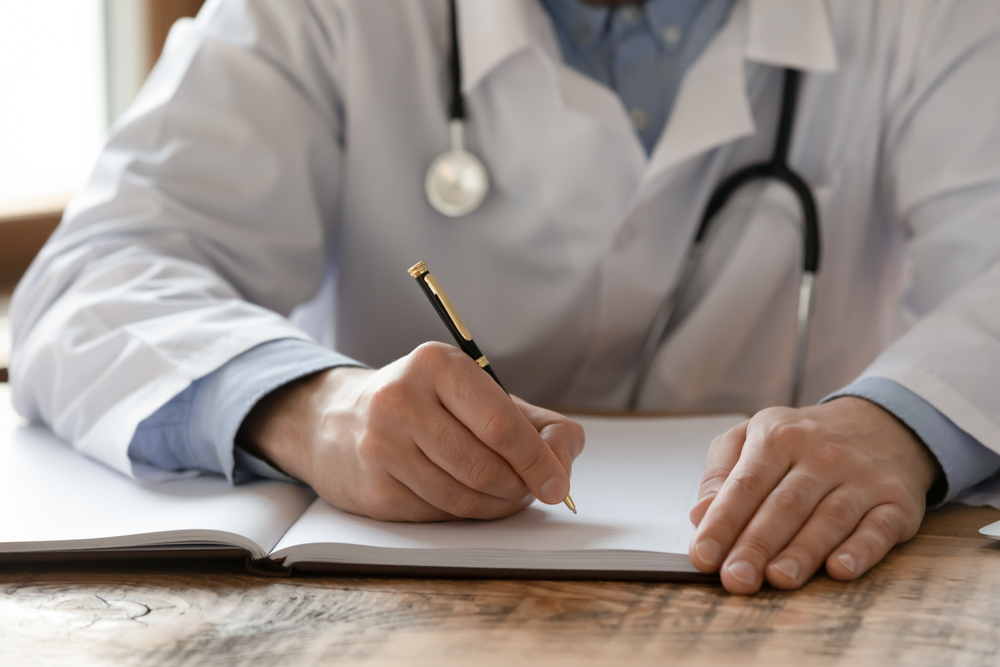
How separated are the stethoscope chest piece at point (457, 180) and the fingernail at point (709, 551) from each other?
660 millimetres

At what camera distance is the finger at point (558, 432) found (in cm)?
63

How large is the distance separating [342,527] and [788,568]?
30 cm

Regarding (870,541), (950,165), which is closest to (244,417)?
(870,541)

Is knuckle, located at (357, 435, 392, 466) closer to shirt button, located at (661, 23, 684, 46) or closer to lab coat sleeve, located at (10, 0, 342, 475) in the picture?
lab coat sleeve, located at (10, 0, 342, 475)

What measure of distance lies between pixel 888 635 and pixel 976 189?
0.71 metres

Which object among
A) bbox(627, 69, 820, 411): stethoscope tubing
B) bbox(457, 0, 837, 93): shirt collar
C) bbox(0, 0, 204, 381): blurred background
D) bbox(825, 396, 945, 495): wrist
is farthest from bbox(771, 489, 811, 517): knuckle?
bbox(0, 0, 204, 381): blurred background

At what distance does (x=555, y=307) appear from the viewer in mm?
1142

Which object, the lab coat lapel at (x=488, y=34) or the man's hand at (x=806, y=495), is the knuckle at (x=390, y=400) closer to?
the man's hand at (x=806, y=495)

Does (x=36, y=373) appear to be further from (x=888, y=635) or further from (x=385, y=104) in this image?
(x=888, y=635)

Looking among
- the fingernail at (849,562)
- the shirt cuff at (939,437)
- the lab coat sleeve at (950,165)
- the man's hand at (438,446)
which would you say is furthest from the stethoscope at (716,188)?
the fingernail at (849,562)

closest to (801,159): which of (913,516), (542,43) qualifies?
(542,43)

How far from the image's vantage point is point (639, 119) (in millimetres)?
1150

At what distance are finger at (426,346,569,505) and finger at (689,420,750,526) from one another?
93mm

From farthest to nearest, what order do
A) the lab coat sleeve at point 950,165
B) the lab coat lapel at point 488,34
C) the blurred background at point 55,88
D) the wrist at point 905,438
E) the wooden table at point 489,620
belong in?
1. the blurred background at point 55,88
2. the lab coat lapel at point 488,34
3. the lab coat sleeve at point 950,165
4. the wrist at point 905,438
5. the wooden table at point 489,620
